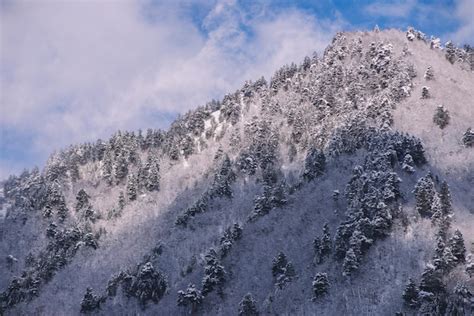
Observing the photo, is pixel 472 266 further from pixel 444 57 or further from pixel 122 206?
pixel 444 57

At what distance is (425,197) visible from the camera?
334ft

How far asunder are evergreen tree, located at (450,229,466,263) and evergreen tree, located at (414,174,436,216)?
10806mm

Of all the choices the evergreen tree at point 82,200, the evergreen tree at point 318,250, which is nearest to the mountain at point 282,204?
the evergreen tree at point 318,250

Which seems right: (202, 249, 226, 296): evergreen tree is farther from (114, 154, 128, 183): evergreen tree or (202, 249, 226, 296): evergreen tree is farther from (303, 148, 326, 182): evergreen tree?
(114, 154, 128, 183): evergreen tree

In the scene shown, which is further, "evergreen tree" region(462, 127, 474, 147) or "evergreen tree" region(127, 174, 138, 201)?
"evergreen tree" region(127, 174, 138, 201)

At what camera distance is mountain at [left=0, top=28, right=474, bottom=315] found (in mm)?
96750

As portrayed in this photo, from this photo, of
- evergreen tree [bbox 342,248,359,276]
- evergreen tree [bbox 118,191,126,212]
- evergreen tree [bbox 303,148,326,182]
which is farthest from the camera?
evergreen tree [bbox 118,191,126,212]

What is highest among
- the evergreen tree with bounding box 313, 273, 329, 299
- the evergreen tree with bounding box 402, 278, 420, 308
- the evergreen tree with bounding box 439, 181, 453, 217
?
the evergreen tree with bounding box 439, 181, 453, 217

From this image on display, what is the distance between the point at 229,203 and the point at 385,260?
4940 centimetres

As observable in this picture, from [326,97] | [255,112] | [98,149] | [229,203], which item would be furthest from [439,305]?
[98,149]

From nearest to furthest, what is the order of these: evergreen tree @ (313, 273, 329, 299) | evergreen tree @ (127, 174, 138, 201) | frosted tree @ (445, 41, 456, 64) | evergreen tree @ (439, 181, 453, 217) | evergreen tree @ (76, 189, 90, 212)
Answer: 1. evergreen tree @ (313, 273, 329, 299)
2. evergreen tree @ (439, 181, 453, 217)
3. evergreen tree @ (127, 174, 138, 201)
4. evergreen tree @ (76, 189, 90, 212)
5. frosted tree @ (445, 41, 456, 64)

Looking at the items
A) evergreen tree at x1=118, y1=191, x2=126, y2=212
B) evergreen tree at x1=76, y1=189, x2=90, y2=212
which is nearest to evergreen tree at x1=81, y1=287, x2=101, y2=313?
evergreen tree at x1=118, y1=191, x2=126, y2=212

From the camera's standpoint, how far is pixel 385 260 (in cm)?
9600

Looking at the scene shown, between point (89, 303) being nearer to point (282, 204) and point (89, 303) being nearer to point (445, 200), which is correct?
point (282, 204)
